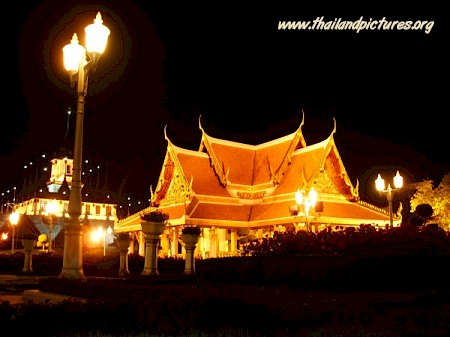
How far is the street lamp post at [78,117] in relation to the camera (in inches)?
417

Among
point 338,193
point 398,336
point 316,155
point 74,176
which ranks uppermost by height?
point 316,155

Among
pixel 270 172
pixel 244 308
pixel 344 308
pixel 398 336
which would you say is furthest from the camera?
pixel 270 172

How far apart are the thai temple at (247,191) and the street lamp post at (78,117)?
1882 cm

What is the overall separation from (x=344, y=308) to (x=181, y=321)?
252 centimetres

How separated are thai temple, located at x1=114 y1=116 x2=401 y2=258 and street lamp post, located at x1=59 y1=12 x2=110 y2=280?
18.8 metres

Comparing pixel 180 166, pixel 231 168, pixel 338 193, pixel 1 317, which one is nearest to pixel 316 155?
pixel 338 193

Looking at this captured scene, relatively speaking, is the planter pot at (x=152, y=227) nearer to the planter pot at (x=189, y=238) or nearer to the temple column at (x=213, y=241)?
the planter pot at (x=189, y=238)

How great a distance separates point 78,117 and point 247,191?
25.5 m

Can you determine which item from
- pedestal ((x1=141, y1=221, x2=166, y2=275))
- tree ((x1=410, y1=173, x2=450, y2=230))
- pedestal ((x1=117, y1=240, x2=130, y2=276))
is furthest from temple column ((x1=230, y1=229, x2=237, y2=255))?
pedestal ((x1=141, y1=221, x2=166, y2=275))

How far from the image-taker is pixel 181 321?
5.95 meters

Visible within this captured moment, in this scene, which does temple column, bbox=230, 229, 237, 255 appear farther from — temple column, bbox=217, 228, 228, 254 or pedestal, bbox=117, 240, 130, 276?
pedestal, bbox=117, 240, 130, 276

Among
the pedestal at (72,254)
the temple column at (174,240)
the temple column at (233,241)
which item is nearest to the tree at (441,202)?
the temple column at (233,241)

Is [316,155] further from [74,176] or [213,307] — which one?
[213,307]

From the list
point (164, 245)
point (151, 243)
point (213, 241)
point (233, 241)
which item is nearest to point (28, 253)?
point (151, 243)
